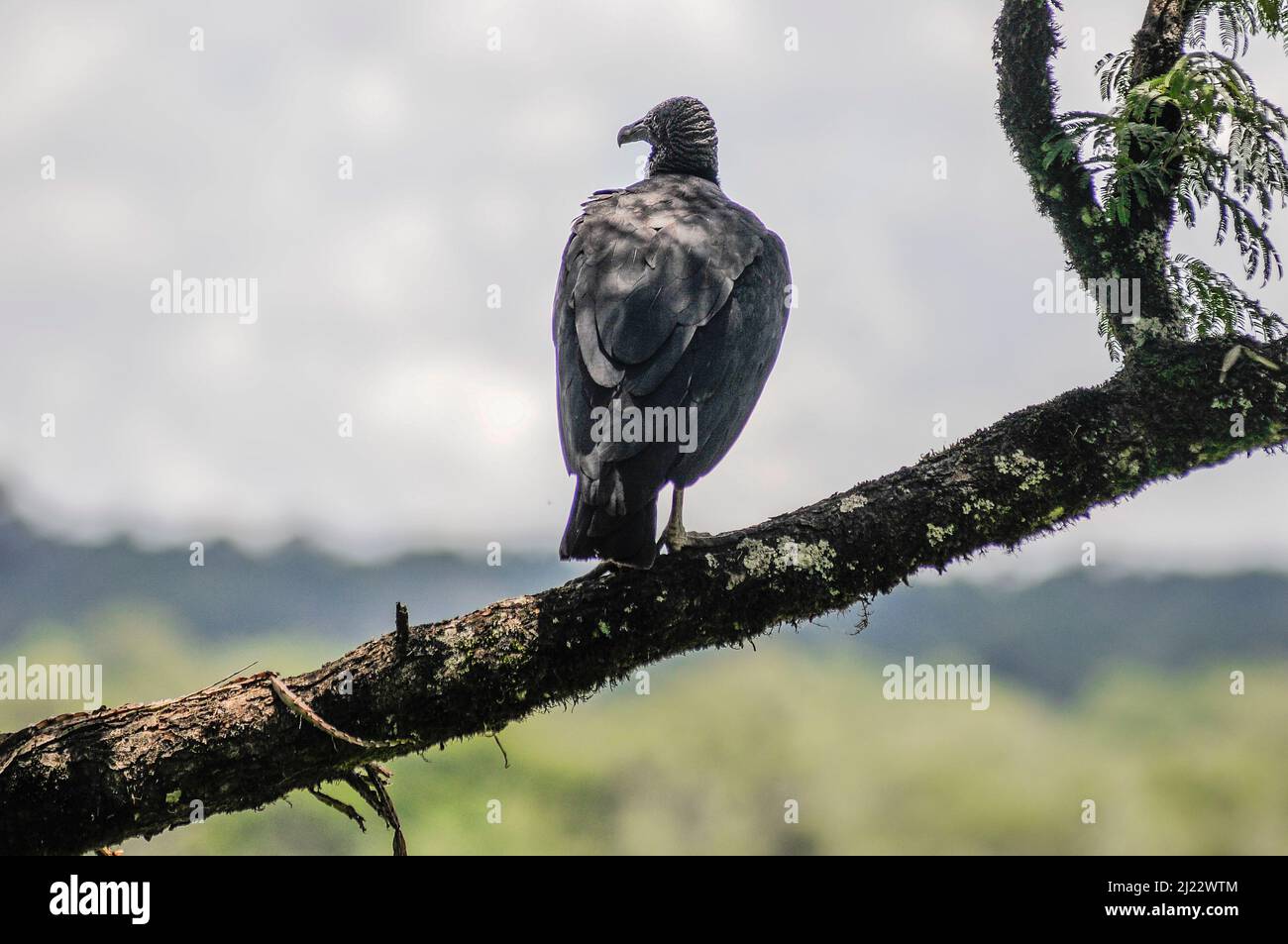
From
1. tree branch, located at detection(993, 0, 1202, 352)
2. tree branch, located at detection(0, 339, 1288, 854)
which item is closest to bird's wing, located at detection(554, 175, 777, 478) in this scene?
tree branch, located at detection(0, 339, 1288, 854)

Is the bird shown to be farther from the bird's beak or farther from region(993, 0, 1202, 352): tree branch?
the bird's beak

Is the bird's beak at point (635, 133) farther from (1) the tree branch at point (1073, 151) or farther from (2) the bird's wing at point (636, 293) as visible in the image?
(1) the tree branch at point (1073, 151)

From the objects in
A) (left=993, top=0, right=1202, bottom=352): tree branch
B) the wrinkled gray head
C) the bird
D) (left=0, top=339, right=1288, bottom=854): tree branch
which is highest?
the wrinkled gray head

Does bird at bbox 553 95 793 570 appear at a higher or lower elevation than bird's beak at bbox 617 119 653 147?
lower

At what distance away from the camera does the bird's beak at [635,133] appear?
19.3 feet

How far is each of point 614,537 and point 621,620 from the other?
24cm

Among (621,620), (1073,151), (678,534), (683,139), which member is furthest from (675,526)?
(683,139)

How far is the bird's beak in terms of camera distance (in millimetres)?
5895

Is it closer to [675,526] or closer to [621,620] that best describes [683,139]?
[675,526]

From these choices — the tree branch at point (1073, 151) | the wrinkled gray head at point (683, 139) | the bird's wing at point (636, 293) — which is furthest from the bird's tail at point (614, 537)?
the wrinkled gray head at point (683, 139)

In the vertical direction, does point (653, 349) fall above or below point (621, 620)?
above

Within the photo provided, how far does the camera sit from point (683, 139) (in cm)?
567
